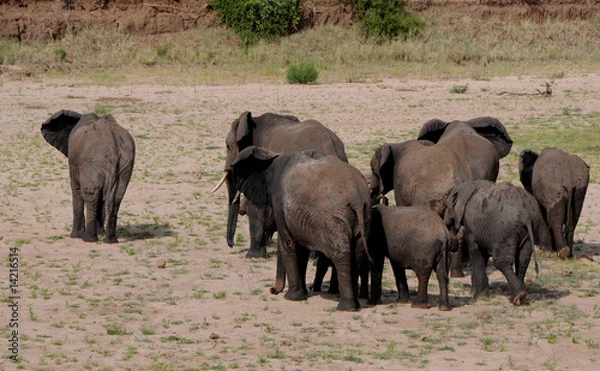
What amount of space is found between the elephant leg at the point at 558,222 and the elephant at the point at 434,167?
801 millimetres

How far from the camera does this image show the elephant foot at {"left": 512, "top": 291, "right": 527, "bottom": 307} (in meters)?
10.2

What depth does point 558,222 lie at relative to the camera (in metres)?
12.8

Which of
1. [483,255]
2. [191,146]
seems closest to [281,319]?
[483,255]

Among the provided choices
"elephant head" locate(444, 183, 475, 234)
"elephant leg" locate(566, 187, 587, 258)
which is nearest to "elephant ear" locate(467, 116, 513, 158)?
"elephant leg" locate(566, 187, 587, 258)

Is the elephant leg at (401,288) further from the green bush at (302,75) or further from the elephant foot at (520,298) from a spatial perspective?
the green bush at (302,75)

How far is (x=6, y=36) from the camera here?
36.5m

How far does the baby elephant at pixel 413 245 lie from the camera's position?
10.0 m

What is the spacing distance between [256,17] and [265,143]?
25.9 meters

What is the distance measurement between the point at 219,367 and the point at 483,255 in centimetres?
339

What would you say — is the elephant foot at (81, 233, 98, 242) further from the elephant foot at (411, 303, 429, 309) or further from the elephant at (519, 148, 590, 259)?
the elephant at (519, 148, 590, 259)

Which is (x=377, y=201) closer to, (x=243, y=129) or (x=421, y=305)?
(x=243, y=129)

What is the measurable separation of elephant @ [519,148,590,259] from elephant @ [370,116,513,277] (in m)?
0.58

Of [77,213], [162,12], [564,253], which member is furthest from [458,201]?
[162,12]

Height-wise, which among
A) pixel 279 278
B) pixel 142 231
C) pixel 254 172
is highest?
pixel 254 172
